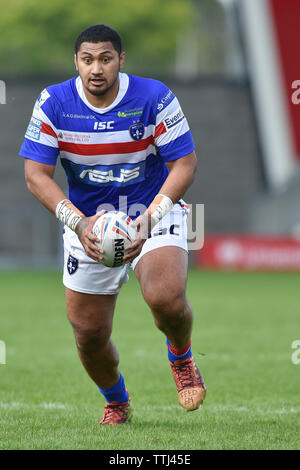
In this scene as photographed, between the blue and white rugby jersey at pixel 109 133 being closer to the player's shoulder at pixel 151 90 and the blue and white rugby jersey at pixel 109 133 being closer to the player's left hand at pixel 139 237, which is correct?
the player's shoulder at pixel 151 90

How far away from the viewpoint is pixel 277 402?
22.7ft

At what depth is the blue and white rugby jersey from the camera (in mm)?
5605

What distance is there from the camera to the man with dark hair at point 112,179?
550 cm

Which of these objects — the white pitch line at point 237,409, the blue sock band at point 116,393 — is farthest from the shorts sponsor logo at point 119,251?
the white pitch line at point 237,409

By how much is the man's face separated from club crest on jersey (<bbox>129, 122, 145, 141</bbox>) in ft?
0.96

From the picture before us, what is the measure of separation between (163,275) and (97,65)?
4.43ft

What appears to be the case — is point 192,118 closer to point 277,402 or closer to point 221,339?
point 221,339

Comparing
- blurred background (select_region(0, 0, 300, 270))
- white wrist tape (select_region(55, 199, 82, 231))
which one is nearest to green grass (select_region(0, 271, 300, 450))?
white wrist tape (select_region(55, 199, 82, 231))

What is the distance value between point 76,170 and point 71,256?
1.87ft

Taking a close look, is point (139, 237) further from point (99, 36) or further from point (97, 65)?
point (99, 36)

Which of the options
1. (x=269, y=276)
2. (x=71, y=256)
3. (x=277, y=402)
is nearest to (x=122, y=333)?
(x=277, y=402)

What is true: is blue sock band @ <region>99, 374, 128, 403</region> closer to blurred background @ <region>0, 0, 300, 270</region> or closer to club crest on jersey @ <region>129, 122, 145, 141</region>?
club crest on jersey @ <region>129, 122, 145, 141</region>

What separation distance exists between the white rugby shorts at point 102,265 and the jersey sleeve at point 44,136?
21.3 inches

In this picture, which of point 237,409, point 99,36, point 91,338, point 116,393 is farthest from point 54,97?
point 237,409
